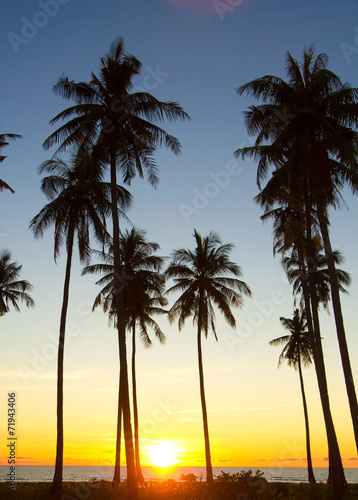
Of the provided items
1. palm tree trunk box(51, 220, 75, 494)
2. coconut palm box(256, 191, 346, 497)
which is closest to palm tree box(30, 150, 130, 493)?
palm tree trunk box(51, 220, 75, 494)

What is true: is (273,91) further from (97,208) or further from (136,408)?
(136,408)

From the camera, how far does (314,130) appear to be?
65.2ft

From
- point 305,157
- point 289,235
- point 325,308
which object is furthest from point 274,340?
point 305,157

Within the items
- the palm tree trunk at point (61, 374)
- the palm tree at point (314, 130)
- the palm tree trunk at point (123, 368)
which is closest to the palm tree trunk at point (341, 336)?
the palm tree at point (314, 130)

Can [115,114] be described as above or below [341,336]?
above

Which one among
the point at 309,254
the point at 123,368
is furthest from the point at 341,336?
the point at 123,368

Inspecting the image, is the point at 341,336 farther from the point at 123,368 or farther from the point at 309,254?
the point at 123,368

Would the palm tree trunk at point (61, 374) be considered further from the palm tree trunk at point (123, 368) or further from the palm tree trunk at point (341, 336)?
the palm tree trunk at point (341, 336)

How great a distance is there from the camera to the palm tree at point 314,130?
1908 centimetres

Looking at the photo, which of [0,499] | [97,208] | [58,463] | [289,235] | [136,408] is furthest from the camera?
[136,408]

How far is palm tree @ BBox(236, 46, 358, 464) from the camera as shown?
19078 millimetres

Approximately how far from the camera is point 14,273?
37281mm

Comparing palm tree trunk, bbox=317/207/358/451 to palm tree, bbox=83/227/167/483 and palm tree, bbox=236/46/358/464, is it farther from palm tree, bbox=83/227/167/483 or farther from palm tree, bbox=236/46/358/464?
palm tree, bbox=83/227/167/483

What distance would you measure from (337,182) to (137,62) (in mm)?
10351
